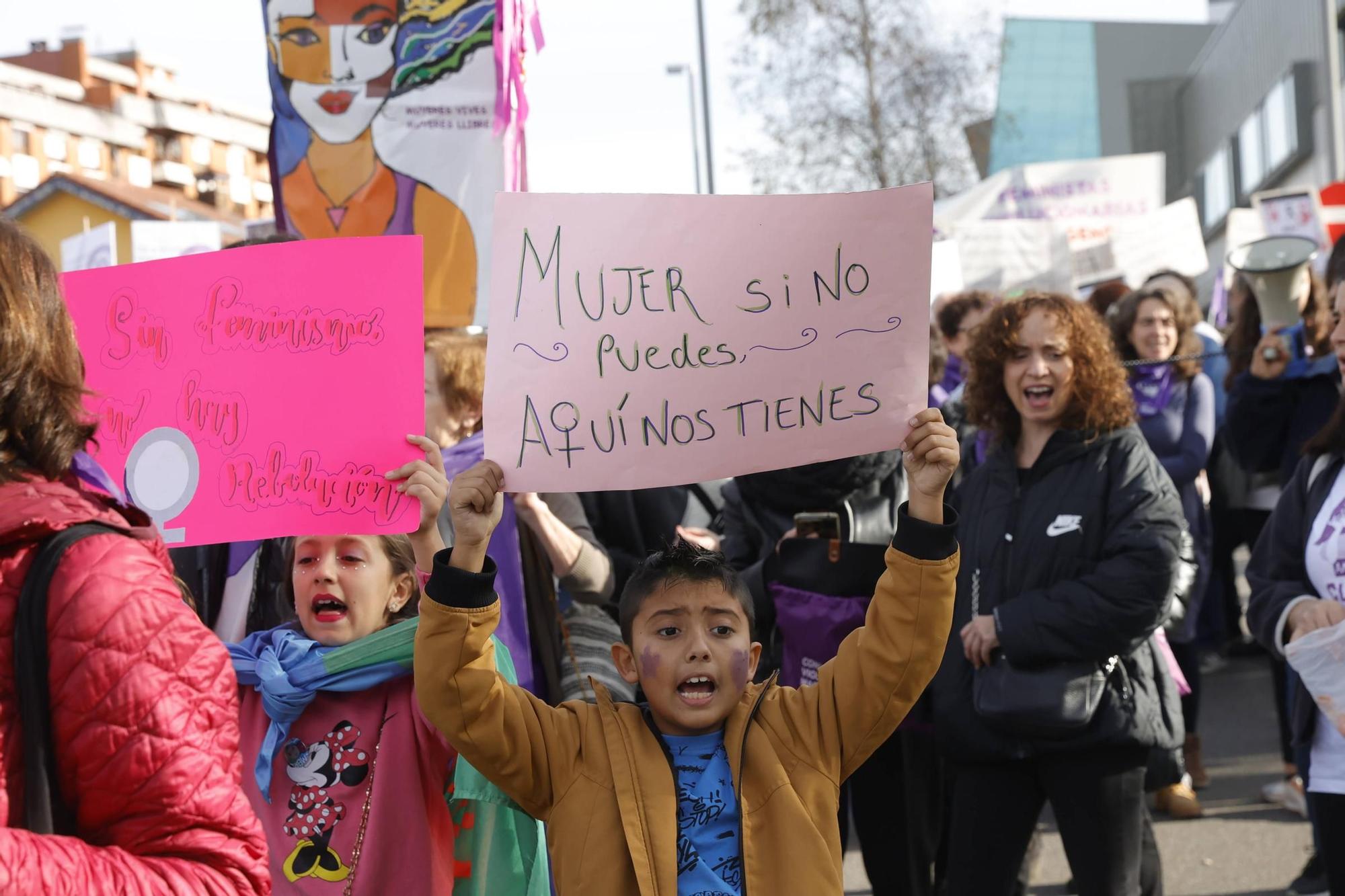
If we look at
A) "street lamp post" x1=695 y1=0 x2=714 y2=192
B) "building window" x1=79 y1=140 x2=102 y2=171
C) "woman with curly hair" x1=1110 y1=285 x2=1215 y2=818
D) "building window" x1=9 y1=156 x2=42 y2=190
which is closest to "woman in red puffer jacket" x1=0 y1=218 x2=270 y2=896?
"woman with curly hair" x1=1110 y1=285 x2=1215 y2=818

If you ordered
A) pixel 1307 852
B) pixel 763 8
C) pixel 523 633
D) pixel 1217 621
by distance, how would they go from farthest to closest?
pixel 763 8 → pixel 1217 621 → pixel 1307 852 → pixel 523 633

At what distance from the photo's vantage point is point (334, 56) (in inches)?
180

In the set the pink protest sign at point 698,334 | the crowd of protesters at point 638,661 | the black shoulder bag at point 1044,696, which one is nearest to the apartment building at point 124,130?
the crowd of protesters at point 638,661

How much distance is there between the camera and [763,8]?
2045 centimetres

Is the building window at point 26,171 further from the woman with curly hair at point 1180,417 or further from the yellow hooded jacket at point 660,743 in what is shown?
the yellow hooded jacket at point 660,743

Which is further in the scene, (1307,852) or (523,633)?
(1307,852)

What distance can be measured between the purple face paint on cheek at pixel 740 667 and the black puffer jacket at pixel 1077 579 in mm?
1147

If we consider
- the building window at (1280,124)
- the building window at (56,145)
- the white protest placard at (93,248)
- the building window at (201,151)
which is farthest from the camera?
the building window at (201,151)

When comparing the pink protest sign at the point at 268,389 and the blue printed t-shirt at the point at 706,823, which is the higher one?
the pink protest sign at the point at 268,389

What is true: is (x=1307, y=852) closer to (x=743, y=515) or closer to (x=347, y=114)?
(x=743, y=515)

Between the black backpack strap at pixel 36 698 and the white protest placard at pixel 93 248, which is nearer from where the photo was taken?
the black backpack strap at pixel 36 698

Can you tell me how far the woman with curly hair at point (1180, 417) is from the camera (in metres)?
5.86

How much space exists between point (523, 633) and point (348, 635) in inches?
23.9

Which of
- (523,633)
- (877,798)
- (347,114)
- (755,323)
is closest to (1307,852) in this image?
(877,798)
